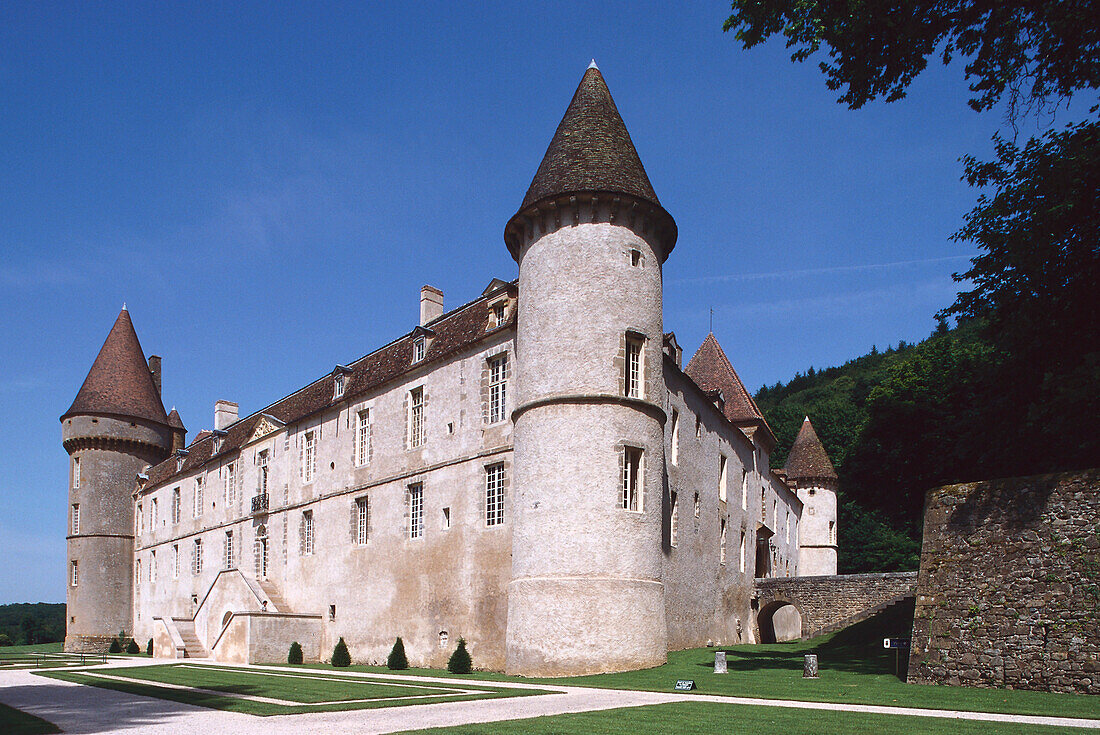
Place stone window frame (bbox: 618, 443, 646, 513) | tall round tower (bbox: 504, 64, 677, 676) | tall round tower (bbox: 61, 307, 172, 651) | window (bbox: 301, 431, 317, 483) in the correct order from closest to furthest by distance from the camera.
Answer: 1. tall round tower (bbox: 504, 64, 677, 676)
2. stone window frame (bbox: 618, 443, 646, 513)
3. window (bbox: 301, 431, 317, 483)
4. tall round tower (bbox: 61, 307, 172, 651)

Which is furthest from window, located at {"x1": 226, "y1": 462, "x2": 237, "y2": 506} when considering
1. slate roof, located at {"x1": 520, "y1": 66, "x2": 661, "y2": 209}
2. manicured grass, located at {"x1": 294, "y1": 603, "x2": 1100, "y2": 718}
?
slate roof, located at {"x1": 520, "y1": 66, "x2": 661, "y2": 209}

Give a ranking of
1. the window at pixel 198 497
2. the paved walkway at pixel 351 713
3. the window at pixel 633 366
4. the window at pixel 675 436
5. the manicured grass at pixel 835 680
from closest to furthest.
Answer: the paved walkway at pixel 351 713, the manicured grass at pixel 835 680, the window at pixel 633 366, the window at pixel 675 436, the window at pixel 198 497

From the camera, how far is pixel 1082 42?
16250mm

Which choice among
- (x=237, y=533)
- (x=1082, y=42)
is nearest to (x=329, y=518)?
(x=237, y=533)

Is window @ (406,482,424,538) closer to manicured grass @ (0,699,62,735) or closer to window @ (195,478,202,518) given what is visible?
manicured grass @ (0,699,62,735)

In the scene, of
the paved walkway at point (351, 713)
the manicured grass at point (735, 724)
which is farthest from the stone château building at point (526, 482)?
the manicured grass at point (735, 724)

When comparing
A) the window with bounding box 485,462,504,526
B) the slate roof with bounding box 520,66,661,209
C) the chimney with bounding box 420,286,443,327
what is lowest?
the window with bounding box 485,462,504,526

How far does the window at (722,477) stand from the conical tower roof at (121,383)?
1280 inches

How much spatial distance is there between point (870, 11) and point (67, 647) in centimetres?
4852

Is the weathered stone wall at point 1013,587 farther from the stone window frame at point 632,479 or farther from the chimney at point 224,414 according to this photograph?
the chimney at point 224,414

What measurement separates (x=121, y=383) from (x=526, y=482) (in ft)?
115

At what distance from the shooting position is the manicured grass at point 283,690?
13.7 meters

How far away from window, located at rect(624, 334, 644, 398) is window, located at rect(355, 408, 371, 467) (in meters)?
11.6

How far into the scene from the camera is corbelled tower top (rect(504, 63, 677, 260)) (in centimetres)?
2258
